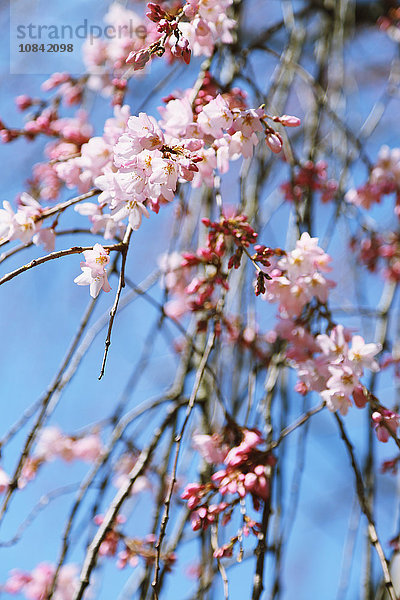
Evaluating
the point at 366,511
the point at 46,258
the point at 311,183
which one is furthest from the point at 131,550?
the point at 311,183

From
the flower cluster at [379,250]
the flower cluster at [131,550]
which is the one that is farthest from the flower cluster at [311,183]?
the flower cluster at [131,550]

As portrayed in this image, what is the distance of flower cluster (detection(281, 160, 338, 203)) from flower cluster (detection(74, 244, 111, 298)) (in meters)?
0.67

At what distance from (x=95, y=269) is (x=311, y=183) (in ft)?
2.83

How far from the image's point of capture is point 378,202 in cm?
187

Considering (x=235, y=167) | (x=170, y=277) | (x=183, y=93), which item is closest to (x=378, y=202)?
(x=170, y=277)

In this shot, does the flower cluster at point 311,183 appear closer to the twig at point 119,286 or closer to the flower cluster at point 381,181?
the flower cluster at point 381,181

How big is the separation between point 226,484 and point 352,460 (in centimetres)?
21

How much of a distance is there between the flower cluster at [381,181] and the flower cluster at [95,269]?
1.11 metres

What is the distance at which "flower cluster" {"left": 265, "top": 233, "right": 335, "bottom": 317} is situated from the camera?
1150mm

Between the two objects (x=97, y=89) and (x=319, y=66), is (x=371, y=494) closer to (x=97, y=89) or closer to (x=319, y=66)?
(x=319, y=66)

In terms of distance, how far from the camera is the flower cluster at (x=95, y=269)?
3.13 feet

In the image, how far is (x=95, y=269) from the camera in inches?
38.4

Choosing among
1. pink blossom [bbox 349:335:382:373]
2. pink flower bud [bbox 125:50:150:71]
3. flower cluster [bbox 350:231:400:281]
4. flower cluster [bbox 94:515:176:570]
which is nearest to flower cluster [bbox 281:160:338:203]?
flower cluster [bbox 350:231:400:281]

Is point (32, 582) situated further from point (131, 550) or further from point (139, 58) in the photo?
point (139, 58)
